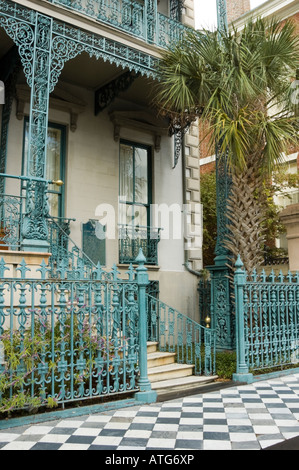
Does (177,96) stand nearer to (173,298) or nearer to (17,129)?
(17,129)

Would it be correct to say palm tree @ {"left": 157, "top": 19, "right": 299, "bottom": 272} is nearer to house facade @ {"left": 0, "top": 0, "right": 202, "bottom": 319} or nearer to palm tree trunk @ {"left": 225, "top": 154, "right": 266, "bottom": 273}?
palm tree trunk @ {"left": 225, "top": 154, "right": 266, "bottom": 273}

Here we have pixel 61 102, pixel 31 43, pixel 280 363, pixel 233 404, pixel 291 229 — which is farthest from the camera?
pixel 291 229

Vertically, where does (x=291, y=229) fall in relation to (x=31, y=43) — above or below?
below

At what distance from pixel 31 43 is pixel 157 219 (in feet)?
17.9

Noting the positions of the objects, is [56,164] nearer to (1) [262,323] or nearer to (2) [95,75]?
(2) [95,75]

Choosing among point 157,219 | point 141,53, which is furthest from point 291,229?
point 141,53

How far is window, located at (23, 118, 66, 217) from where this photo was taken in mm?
10055

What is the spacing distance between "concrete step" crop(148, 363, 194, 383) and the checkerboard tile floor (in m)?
1.11

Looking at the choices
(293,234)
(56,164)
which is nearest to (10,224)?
(56,164)

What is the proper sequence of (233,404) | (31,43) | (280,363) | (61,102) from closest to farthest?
1. (233,404)
2. (31,43)
3. (280,363)
4. (61,102)

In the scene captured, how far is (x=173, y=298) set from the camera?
453 inches

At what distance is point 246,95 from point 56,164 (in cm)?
449

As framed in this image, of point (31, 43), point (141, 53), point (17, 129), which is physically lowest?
point (17, 129)

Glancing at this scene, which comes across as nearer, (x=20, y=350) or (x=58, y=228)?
(x=20, y=350)
